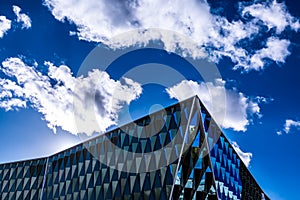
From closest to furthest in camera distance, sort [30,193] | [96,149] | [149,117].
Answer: [149,117]
[96,149]
[30,193]

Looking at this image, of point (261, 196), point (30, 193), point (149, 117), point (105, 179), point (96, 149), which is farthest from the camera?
point (261, 196)

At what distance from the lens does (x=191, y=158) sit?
111 ft

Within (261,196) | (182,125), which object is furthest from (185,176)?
(261,196)

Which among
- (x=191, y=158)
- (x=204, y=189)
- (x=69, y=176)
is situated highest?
(x=69, y=176)

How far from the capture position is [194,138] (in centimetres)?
3422

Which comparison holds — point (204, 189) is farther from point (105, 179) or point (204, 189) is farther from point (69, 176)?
point (69, 176)

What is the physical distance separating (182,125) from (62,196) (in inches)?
799

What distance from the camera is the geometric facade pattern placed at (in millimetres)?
33531

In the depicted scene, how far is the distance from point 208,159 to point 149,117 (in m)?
7.30

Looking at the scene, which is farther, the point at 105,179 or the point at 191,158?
the point at 105,179

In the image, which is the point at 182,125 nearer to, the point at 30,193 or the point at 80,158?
the point at 80,158

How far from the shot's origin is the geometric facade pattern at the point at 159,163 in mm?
33531

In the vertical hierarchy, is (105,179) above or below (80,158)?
below

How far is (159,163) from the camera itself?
3434cm
